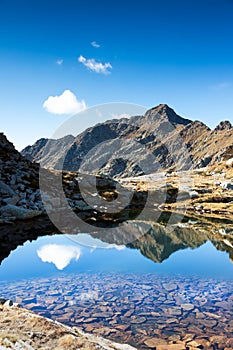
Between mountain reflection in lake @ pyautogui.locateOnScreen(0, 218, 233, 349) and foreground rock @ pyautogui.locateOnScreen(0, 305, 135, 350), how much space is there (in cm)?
409

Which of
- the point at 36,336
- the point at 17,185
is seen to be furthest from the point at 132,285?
the point at 17,185

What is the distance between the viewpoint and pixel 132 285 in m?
26.5

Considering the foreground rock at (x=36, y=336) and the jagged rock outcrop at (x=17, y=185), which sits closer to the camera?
the foreground rock at (x=36, y=336)

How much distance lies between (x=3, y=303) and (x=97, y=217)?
1817 inches

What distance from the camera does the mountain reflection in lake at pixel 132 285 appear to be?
18547 mm

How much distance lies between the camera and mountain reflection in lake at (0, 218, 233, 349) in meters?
18.5

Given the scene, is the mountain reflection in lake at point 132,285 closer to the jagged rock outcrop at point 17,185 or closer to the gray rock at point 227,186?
the jagged rock outcrop at point 17,185

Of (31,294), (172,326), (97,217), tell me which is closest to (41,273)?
(31,294)

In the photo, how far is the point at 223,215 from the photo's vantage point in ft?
232

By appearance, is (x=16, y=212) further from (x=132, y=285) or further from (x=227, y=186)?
(x=227, y=186)

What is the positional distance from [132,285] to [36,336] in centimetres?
1447

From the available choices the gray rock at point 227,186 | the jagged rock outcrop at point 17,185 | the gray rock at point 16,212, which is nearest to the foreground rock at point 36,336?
the gray rock at point 16,212

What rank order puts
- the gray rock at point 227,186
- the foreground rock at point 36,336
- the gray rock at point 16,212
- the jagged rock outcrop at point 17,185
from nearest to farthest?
1. the foreground rock at point 36,336
2. the gray rock at point 16,212
3. the jagged rock outcrop at point 17,185
4. the gray rock at point 227,186

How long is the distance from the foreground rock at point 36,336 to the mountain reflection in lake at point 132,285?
13.4 feet
